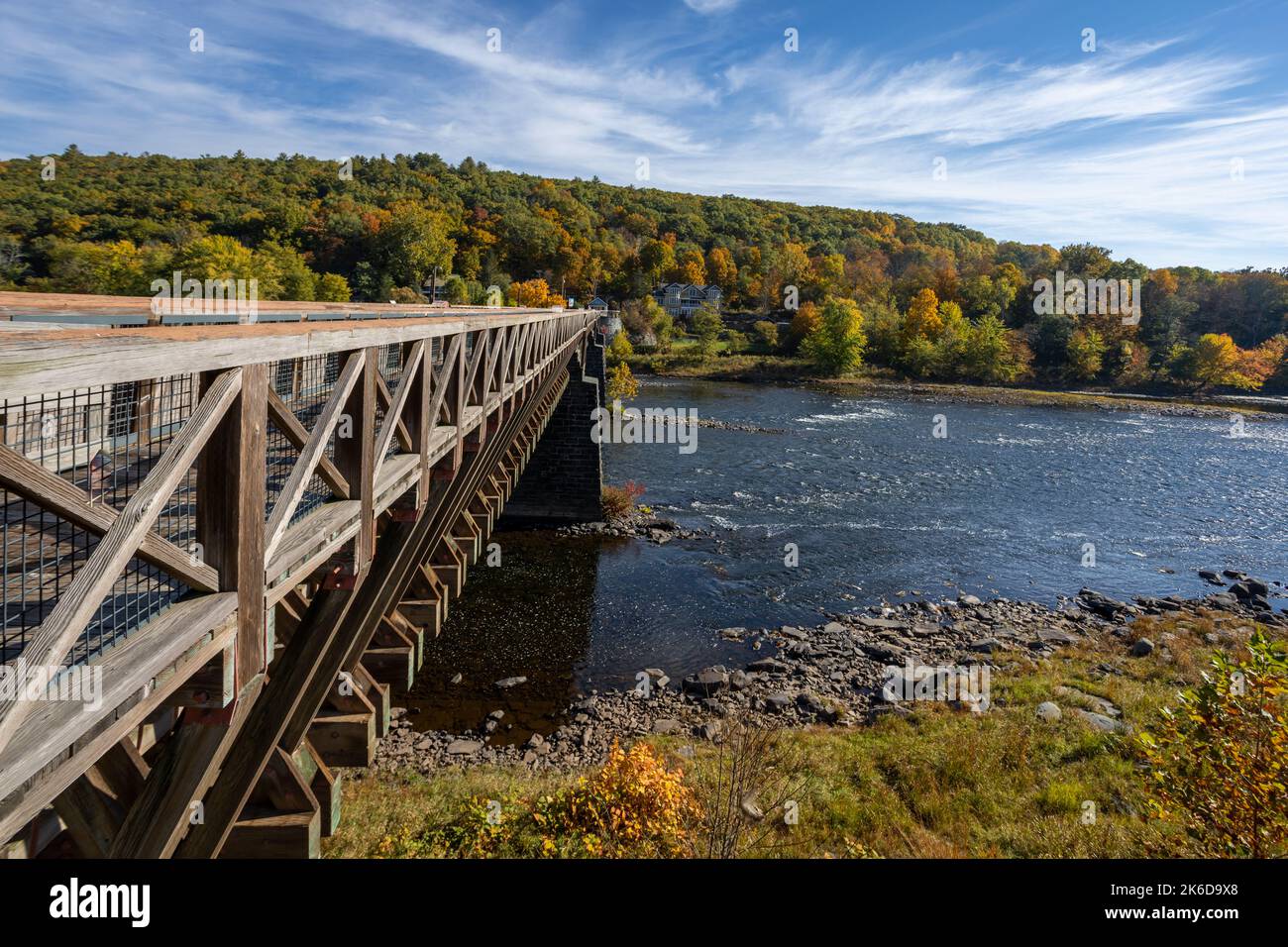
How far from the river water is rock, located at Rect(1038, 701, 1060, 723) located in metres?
5.41

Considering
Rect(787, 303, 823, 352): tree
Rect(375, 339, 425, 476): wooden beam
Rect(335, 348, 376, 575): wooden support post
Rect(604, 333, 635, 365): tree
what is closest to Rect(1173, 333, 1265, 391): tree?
Rect(787, 303, 823, 352): tree

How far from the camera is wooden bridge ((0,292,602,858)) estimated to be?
6.70 ft

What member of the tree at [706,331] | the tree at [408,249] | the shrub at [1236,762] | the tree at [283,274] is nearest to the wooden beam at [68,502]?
the shrub at [1236,762]

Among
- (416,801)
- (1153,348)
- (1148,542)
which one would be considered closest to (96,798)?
(416,801)

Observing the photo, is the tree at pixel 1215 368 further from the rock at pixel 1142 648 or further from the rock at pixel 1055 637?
the rock at pixel 1055 637

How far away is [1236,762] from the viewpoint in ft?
19.2

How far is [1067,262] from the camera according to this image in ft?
317

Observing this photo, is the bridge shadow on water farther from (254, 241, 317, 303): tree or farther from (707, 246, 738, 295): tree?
(707, 246, 738, 295): tree

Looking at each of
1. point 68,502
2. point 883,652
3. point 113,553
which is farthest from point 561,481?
point 68,502

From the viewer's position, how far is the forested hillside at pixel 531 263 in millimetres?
56531

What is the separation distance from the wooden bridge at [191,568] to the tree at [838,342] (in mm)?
67806
